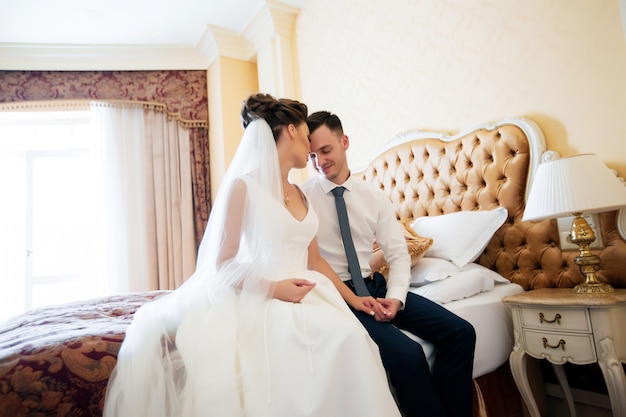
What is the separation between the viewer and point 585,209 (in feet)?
5.80

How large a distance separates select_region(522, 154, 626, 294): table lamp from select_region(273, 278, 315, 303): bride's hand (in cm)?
115

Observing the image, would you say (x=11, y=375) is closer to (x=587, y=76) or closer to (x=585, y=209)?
(x=585, y=209)

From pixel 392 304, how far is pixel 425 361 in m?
0.26

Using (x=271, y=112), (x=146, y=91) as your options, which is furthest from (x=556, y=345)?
(x=146, y=91)

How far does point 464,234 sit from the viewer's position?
2.38 metres

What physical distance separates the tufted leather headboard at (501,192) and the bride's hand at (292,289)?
4.58 ft

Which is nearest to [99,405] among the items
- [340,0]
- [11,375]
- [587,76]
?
[11,375]

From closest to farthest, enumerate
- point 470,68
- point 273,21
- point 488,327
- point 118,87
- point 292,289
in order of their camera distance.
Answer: point 292,289 → point 488,327 → point 470,68 → point 273,21 → point 118,87

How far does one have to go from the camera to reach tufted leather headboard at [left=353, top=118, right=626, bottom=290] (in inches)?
81.9

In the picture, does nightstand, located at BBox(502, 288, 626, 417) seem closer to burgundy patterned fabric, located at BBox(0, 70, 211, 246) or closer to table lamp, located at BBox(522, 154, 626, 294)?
table lamp, located at BBox(522, 154, 626, 294)

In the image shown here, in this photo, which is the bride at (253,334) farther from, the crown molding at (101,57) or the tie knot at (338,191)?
the crown molding at (101,57)

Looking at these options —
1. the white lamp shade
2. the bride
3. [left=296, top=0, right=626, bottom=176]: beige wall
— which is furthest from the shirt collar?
[left=296, top=0, right=626, bottom=176]: beige wall

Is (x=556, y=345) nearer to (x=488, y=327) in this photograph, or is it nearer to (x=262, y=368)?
A: (x=488, y=327)

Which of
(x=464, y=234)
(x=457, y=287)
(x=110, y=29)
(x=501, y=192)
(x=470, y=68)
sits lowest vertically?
(x=457, y=287)
